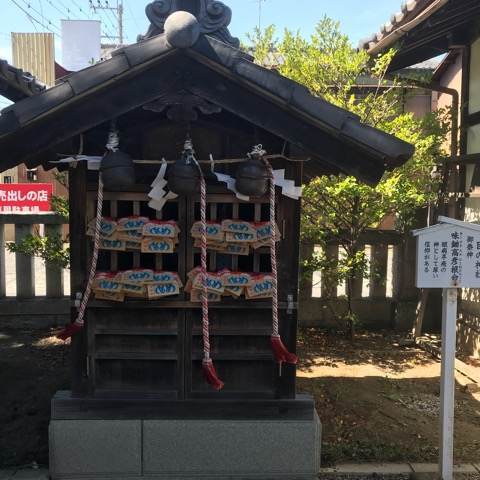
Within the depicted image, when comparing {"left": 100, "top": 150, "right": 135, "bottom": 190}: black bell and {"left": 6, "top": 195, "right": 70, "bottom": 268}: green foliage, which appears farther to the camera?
{"left": 6, "top": 195, "right": 70, "bottom": 268}: green foliage

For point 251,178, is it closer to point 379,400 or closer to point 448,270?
point 448,270

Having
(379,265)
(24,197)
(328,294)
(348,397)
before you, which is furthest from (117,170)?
(24,197)

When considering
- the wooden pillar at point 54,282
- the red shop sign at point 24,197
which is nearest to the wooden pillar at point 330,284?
the wooden pillar at point 54,282

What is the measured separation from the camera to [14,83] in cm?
501

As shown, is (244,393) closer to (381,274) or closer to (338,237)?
(338,237)

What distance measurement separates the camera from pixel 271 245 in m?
3.76

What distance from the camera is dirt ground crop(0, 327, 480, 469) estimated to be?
445 centimetres

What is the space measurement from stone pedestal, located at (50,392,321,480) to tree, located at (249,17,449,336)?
3.49 meters

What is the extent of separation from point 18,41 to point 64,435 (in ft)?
73.2

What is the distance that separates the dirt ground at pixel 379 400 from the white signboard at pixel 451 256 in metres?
1.73

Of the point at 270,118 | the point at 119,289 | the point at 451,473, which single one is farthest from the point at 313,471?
the point at 270,118

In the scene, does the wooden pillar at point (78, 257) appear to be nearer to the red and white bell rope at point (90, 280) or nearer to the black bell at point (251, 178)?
the red and white bell rope at point (90, 280)

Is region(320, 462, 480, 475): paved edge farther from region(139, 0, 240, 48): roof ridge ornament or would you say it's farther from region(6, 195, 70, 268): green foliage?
region(6, 195, 70, 268): green foliage

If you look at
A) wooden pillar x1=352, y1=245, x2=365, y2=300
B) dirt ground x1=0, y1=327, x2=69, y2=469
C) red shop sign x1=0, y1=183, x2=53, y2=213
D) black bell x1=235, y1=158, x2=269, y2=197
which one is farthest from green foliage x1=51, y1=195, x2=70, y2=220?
red shop sign x1=0, y1=183, x2=53, y2=213
